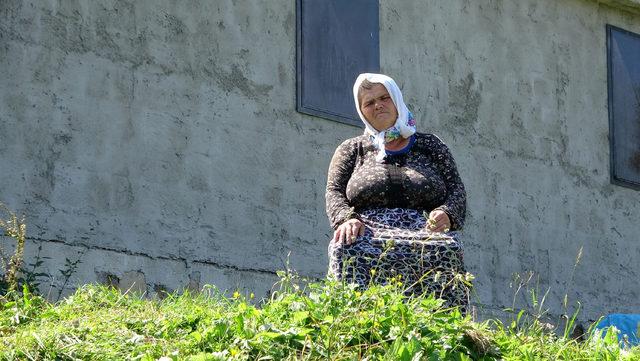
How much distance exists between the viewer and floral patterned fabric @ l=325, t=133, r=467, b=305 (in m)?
6.18

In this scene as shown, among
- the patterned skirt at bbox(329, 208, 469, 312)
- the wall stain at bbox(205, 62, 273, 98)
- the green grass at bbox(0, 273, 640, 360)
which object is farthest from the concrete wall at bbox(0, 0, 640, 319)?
the green grass at bbox(0, 273, 640, 360)

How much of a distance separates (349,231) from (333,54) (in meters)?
3.73

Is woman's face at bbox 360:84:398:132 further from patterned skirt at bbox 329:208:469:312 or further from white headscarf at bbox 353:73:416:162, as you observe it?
patterned skirt at bbox 329:208:469:312

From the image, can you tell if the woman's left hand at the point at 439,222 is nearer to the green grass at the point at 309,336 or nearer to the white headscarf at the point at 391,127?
the white headscarf at the point at 391,127

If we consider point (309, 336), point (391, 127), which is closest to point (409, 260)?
point (391, 127)

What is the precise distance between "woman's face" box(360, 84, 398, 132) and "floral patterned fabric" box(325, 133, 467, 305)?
122 mm

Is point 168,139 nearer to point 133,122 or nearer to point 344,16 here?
point 133,122

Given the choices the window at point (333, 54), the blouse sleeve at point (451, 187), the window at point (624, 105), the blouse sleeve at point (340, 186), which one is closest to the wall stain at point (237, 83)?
the window at point (333, 54)

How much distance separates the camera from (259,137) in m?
9.17

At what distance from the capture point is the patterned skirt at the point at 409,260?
20.2ft

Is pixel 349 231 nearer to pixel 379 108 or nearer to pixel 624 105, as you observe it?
pixel 379 108

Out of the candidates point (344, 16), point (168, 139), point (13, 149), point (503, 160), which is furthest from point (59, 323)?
point (503, 160)

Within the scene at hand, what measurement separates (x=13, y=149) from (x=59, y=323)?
8.19ft

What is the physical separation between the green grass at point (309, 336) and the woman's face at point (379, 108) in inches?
51.5
